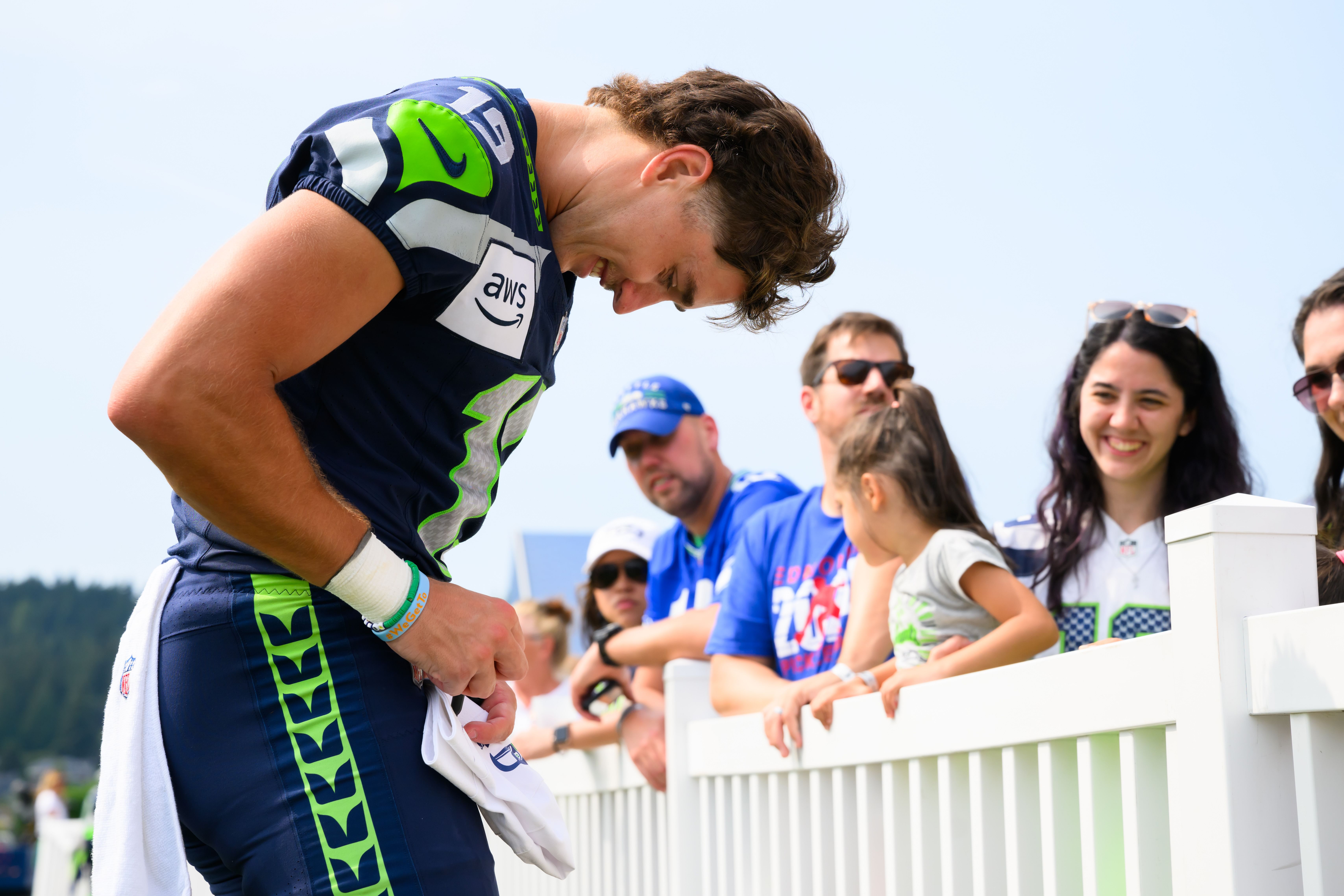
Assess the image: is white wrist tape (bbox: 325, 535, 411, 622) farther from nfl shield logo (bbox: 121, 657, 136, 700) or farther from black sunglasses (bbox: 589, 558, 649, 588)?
black sunglasses (bbox: 589, 558, 649, 588)

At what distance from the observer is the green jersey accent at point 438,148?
1.35 m

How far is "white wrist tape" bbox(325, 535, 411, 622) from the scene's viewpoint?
1381 millimetres

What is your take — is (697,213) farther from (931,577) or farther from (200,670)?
(931,577)

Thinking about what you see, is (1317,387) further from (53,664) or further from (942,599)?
(53,664)

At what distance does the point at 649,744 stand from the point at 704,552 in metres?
1.15

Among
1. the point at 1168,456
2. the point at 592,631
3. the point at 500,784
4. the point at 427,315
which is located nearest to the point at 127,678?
the point at 500,784

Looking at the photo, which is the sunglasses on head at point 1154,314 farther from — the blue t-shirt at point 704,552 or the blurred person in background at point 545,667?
the blurred person in background at point 545,667

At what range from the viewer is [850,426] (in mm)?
3217

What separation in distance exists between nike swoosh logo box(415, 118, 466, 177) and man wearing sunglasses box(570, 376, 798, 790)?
2313mm

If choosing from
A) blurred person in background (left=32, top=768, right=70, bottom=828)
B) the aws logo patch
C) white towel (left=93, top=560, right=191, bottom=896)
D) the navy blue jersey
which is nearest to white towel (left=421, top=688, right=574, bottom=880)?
the navy blue jersey

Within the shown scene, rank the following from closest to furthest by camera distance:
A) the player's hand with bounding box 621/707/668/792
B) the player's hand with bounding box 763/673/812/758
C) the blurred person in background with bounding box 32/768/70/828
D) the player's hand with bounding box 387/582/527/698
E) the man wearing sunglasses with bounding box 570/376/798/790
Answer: the player's hand with bounding box 387/582/527/698 < the player's hand with bounding box 763/673/812/758 < the player's hand with bounding box 621/707/668/792 < the man wearing sunglasses with bounding box 570/376/798/790 < the blurred person in background with bounding box 32/768/70/828

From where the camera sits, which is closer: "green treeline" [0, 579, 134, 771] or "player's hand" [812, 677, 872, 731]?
"player's hand" [812, 677, 872, 731]

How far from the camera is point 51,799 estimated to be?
1670 centimetres

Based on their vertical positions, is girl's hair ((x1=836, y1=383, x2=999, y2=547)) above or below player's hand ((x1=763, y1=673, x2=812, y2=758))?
above
